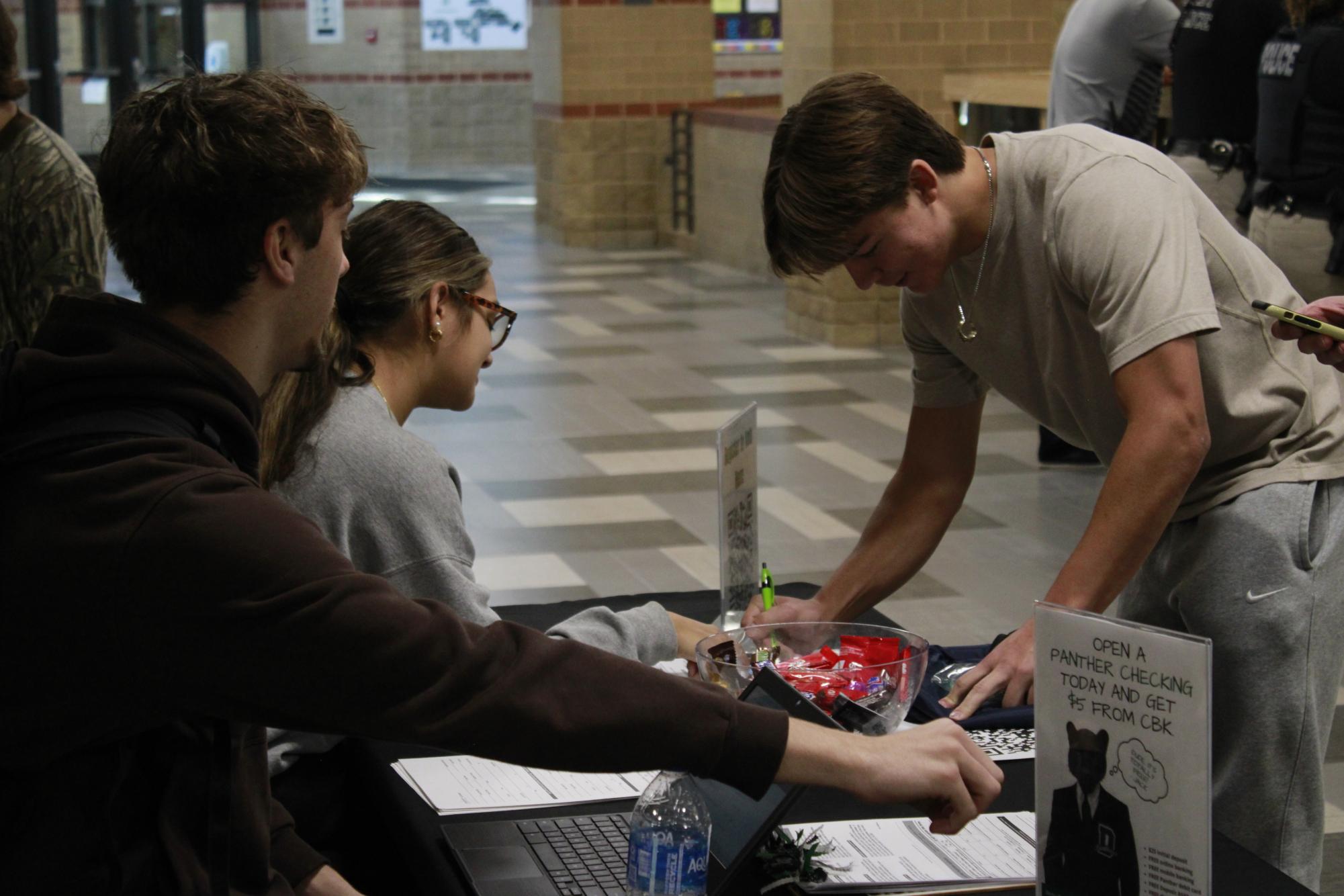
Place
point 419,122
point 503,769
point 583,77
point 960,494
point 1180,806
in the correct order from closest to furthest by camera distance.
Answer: point 1180,806 < point 503,769 < point 960,494 < point 583,77 < point 419,122

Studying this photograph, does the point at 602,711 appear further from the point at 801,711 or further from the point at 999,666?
the point at 999,666

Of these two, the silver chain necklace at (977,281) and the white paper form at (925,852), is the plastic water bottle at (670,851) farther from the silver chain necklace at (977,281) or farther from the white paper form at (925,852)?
the silver chain necklace at (977,281)

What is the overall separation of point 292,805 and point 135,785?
0.68m

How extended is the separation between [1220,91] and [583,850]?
13.7 ft

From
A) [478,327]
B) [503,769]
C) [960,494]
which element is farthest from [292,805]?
[960,494]

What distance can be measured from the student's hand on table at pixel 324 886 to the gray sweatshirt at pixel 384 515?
328mm

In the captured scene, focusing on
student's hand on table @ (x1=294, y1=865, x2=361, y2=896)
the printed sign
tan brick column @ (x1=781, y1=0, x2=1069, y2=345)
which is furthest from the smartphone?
tan brick column @ (x1=781, y1=0, x2=1069, y2=345)

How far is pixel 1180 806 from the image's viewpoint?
3.94ft

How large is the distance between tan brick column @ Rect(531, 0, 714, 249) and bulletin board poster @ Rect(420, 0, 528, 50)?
294 inches

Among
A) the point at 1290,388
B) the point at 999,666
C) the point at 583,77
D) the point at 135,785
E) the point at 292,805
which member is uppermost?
the point at 583,77

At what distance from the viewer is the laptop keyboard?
143 centimetres

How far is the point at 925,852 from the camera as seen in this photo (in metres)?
1.48

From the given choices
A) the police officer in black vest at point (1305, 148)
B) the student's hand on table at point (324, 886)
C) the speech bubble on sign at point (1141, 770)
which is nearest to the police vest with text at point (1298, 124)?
the police officer in black vest at point (1305, 148)

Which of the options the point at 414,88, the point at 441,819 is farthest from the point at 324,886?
the point at 414,88
